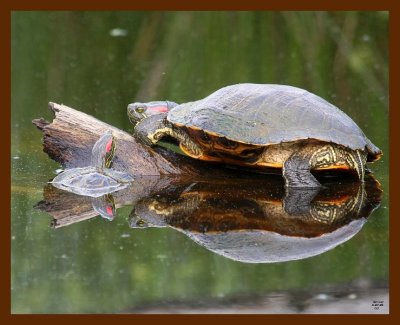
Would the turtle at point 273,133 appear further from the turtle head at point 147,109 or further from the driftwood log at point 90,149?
the turtle head at point 147,109

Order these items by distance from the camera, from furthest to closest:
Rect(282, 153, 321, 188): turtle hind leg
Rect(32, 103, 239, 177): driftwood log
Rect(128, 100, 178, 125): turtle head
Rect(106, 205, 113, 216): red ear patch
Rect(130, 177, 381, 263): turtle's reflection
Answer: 1. Rect(128, 100, 178, 125): turtle head
2. Rect(32, 103, 239, 177): driftwood log
3. Rect(282, 153, 321, 188): turtle hind leg
4. Rect(106, 205, 113, 216): red ear patch
5. Rect(130, 177, 381, 263): turtle's reflection

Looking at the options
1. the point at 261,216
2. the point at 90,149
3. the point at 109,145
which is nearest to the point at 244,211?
the point at 261,216

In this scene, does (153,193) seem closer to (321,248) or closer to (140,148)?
(140,148)

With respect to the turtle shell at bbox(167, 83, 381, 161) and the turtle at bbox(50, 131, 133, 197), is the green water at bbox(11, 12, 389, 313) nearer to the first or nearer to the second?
the turtle at bbox(50, 131, 133, 197)

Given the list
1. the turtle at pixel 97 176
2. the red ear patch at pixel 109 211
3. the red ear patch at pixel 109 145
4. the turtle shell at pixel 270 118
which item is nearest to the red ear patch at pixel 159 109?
the turtle shell at pixel 270 118

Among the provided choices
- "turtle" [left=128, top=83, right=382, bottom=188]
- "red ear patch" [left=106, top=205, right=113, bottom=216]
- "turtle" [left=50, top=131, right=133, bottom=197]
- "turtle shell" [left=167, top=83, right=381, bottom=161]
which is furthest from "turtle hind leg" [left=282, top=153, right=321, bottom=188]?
"red ear patch" [left=106, top=205, right=113, bottom=216]

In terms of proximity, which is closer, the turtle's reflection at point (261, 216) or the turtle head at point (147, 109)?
the turtle's reflection at point (261, 216)

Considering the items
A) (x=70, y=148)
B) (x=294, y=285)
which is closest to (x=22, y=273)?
(x=294, y=285)

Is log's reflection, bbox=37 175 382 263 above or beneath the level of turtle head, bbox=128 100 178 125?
beneath
